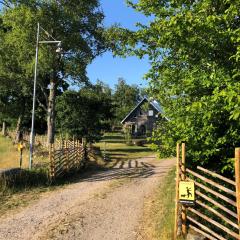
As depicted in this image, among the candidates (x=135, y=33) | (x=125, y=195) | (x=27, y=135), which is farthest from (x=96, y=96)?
(x=135, y=33)

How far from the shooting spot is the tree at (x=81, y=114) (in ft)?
119

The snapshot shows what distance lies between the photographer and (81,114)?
1425 inches

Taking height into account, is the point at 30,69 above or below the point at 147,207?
above

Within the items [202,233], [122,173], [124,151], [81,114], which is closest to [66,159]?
[122,173]

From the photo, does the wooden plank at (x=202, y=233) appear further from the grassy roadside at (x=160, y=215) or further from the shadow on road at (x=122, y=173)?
the shadow on road at (x=122, y=173)

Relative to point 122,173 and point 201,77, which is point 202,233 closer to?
point 201,77

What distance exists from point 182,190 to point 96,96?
94.6ft

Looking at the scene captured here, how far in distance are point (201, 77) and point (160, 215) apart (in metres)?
5.20

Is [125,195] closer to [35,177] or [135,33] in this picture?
[35,177]

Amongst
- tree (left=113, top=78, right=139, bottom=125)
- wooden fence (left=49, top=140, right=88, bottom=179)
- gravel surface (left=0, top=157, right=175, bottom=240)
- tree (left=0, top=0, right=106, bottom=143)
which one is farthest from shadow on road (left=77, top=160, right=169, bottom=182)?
tree (left=113, top=78, right=139, bottom=125)

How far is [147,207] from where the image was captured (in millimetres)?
14281

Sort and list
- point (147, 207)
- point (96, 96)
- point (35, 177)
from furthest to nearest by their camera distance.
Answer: point (96, 96)
point (35, 177)
point (147, 207)

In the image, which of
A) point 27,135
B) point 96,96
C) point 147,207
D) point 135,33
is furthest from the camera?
point 27,135

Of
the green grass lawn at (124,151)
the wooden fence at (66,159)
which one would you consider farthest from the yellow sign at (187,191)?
the green grass lawn at (124,151)
